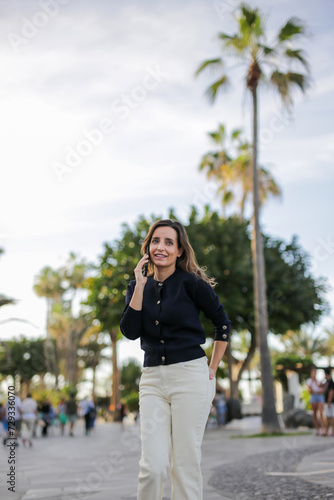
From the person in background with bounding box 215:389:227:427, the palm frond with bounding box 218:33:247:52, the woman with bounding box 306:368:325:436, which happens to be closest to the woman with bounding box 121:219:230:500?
the woman with bounding box 306:368:325:436

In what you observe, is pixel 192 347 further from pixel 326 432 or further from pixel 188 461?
pixel 326 432

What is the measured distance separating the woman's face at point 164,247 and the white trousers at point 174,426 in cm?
59

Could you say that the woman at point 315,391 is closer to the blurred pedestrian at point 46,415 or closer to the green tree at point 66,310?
the blurred pedestrian at point 46,415

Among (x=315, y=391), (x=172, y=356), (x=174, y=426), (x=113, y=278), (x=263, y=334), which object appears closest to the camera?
(x=174, y=426)

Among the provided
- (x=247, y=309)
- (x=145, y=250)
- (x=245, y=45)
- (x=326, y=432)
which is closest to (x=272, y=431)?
(x=326, y=432)

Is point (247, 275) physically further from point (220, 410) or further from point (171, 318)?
point (171, 318)

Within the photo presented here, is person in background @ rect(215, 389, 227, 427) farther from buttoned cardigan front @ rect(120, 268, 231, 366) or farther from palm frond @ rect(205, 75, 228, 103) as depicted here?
buttoned cardigan front @ rect(120, 268, 231, 366)

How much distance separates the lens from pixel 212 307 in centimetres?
335

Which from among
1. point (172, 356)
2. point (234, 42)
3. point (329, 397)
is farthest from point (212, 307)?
point (234, 42)

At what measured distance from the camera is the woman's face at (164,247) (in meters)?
3.31

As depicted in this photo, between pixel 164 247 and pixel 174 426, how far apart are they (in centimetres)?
97

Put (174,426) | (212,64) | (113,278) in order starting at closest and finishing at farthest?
(174,426) < (212,64) < (113,278)

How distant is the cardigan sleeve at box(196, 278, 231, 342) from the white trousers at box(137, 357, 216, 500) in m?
0.31

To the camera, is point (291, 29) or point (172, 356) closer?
point (172, 356)
